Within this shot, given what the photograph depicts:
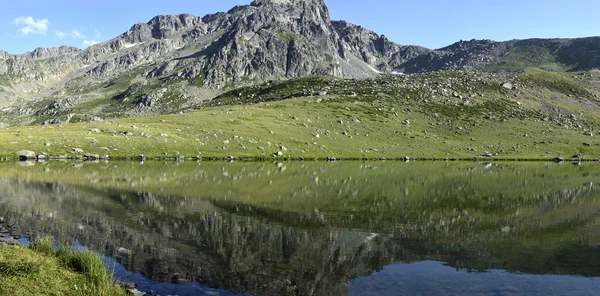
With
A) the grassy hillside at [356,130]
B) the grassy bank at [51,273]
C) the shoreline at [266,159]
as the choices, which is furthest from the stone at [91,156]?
the grassy bank at [51,273]

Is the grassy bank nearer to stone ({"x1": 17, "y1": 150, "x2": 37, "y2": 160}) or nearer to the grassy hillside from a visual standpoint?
stone ({"x1": 17, "y1": 150, "x2": 37, "y2": 160})

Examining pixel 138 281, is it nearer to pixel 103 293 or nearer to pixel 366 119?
pixel 103 293

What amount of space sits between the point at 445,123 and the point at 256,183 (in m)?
125

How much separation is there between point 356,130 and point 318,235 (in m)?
118

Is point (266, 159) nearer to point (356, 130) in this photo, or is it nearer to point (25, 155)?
point (356, 130)

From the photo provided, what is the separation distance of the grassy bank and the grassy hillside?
88009mm

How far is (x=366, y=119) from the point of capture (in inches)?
6024

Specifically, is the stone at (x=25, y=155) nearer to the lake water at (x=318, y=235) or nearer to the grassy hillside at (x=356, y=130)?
the grassy hillside at (x=356, y=130)

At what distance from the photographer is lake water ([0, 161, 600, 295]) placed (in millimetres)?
18344

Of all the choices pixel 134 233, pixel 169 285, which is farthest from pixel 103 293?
pixel 134 233

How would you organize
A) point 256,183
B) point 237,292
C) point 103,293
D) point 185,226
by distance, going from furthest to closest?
point 256,183 → point 185,226 → point 237,292 → point 103,293

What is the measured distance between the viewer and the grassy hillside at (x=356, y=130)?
106812 millimetres

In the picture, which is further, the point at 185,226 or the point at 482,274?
the point at 185,226

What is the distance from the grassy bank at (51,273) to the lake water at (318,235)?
202cm
